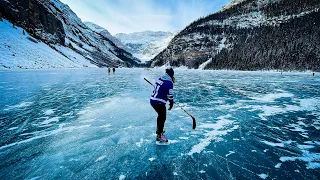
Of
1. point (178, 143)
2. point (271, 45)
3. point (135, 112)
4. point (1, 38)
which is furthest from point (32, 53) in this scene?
point (271, 45)

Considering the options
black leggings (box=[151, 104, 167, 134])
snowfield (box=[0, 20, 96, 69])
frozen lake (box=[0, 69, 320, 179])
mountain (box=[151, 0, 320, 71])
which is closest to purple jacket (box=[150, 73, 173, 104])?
black leggings (box=[151, 104, 167, 134])

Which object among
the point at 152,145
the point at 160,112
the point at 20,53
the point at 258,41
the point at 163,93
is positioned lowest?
the point at 152,145

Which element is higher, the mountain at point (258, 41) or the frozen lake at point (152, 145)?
the mountain at point (258, 41)

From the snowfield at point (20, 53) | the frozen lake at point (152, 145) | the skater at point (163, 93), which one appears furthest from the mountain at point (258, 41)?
the skater at point (163, 93)

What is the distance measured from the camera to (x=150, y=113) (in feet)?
32.8

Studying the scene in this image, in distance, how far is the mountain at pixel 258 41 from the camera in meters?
94.8

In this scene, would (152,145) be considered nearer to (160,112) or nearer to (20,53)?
(160,112)

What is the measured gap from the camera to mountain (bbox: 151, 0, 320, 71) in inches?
3732

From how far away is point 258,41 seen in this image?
129m

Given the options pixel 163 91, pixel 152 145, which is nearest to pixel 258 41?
pixel 163 91

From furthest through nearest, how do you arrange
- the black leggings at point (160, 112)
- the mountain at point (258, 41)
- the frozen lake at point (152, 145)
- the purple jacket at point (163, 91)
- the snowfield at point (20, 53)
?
the mountain at point (258, 41) < the snowfield at point (20, 53) < the black leggings at point (160, 112) < the purple jacket at point (163, 91) < the frozen lake at point (152, 145)

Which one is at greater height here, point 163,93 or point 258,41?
point 258,41

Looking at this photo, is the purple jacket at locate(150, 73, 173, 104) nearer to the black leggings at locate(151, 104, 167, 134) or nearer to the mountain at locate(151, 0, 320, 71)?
the black leggings at locate(151, 104, 167, 134)

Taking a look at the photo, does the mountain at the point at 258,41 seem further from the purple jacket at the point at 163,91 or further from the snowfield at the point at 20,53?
the purple jacket at the point at 163,91
